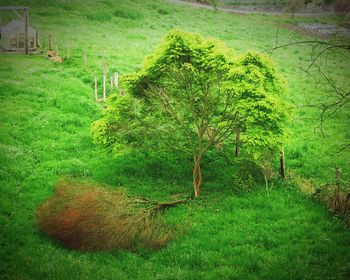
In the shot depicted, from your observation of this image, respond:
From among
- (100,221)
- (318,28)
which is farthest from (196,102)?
(318,28)

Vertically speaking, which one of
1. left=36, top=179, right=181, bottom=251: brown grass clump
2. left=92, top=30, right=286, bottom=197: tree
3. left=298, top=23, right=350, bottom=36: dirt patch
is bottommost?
left=36, top=179, right=181, bottom=251: brown grass clump

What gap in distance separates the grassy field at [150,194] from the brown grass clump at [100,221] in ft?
1.42

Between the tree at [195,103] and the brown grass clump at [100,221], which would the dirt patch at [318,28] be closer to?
the tree at [195,103]

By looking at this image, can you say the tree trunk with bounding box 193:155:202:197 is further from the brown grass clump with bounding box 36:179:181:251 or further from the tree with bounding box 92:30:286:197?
the brown grass clump with bounding box 36:179:181:251

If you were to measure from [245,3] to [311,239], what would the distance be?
2786 inches

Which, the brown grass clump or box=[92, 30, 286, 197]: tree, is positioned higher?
box=[92, 30, 286, 197]: tree

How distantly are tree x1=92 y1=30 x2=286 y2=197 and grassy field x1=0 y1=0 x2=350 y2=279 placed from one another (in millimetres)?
1661

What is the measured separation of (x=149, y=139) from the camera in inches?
709

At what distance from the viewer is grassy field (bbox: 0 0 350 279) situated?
12266mm

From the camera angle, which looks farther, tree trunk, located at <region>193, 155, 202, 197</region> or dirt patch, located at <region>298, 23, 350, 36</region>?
dirt patch, located at <region>298, 23, 350, 36</region>

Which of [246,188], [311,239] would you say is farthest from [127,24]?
[311,239]

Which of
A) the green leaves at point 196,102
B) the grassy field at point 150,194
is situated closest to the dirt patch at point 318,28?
the grassy field at point 150,194

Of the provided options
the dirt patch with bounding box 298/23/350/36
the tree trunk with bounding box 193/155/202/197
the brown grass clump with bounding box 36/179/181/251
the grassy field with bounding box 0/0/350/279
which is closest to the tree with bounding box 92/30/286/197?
the tree trunk with bounding box 193/155/202/197

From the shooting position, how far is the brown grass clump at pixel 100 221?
1362cm
